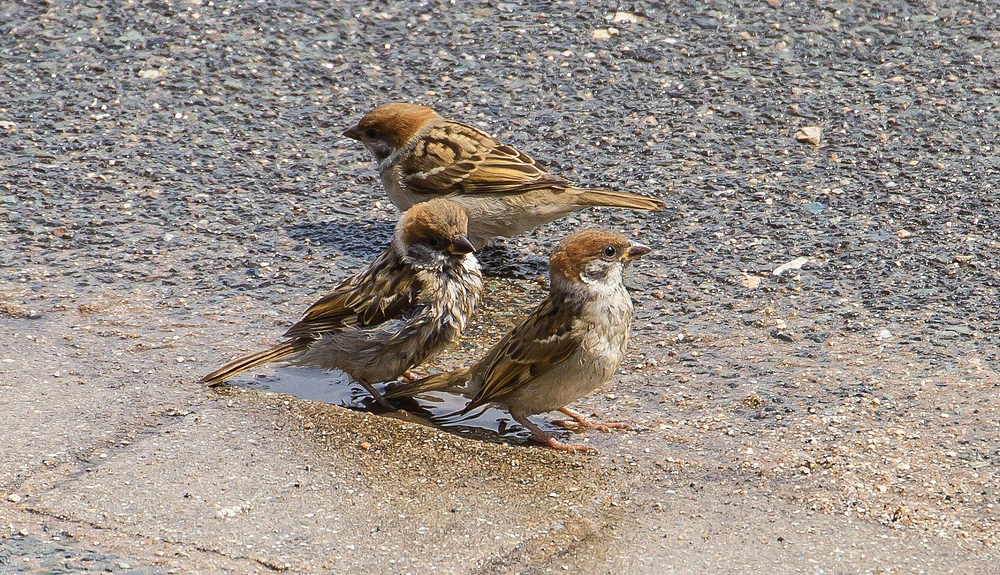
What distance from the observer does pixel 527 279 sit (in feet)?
20.1

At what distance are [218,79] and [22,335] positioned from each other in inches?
113

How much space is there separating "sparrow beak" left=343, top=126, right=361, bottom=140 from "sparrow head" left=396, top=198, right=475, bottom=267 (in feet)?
5.60

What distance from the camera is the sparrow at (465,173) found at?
20.7 feet

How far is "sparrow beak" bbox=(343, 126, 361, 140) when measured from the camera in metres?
6.77

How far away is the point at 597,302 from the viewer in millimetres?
4633

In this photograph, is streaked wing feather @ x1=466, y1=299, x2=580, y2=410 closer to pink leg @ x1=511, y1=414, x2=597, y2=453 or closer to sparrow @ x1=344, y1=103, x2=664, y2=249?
pink leg @ x1=511, y1=414, x2=597, y2=453

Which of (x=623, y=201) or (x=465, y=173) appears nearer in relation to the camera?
(x=623, y=201)

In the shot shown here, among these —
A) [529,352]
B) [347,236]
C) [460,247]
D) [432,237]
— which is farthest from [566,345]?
[347,236]

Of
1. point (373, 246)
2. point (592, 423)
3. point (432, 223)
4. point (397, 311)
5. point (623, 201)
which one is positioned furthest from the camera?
point (373, 246)

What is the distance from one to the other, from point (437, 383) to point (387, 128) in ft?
7.37

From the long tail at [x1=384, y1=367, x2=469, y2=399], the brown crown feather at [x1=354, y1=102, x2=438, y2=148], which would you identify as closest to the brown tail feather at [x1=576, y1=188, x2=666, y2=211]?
the brown crown feather at [x1=354, y1=102, x2=438, y2=148]

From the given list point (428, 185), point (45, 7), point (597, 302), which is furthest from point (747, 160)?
point (45, 7)

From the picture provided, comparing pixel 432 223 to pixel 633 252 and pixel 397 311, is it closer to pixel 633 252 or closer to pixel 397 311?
pixel 397 311

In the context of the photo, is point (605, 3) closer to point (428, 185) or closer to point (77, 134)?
point (428, 185)
